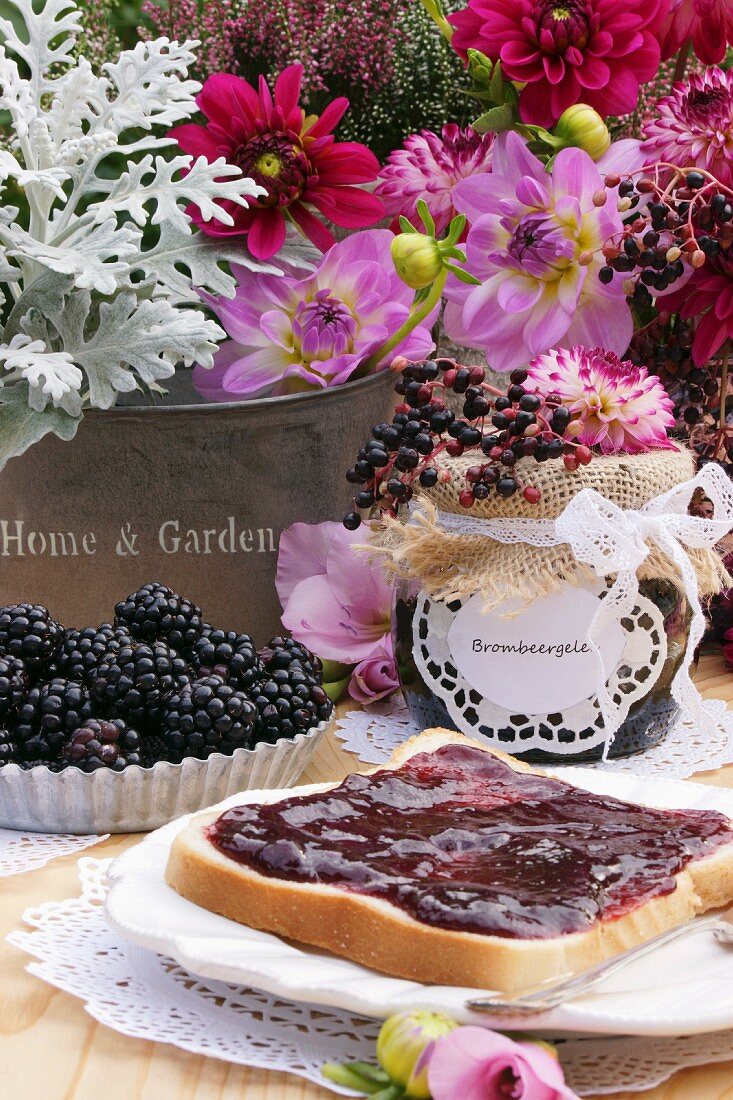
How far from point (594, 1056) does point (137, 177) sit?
0.69 m

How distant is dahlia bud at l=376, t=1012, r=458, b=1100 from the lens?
456 mm

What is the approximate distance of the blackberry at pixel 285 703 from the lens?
776mm

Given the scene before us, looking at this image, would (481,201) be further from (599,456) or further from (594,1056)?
(594,1056)

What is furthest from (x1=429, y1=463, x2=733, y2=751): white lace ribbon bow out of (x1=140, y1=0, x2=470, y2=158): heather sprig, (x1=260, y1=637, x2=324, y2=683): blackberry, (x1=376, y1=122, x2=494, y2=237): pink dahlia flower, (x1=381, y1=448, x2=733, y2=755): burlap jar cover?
(x1=140, y1=0, x2=470, y2=158): heather sprig

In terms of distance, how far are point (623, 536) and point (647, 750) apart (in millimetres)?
210

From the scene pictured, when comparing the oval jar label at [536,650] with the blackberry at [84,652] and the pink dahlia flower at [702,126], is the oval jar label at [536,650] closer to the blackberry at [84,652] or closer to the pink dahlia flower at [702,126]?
the blackberry at [84,652]

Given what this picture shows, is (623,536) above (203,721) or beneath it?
above

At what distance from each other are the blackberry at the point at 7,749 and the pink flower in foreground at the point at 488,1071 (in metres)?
0.36

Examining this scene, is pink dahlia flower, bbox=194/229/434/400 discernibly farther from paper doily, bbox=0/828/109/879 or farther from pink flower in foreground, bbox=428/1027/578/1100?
pink flower in foreground, bbox=428/1027/578/1100

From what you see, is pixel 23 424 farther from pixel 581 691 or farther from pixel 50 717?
pixel 581 691

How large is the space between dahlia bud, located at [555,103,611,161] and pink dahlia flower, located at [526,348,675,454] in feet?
0.67

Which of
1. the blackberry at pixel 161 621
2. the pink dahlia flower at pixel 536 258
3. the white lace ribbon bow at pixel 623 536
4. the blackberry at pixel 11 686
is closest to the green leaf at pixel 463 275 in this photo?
the pink dahlia flower at pixel 536 258

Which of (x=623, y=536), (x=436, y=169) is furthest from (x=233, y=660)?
(x=436, y=169)

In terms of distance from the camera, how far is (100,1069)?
523 mm
